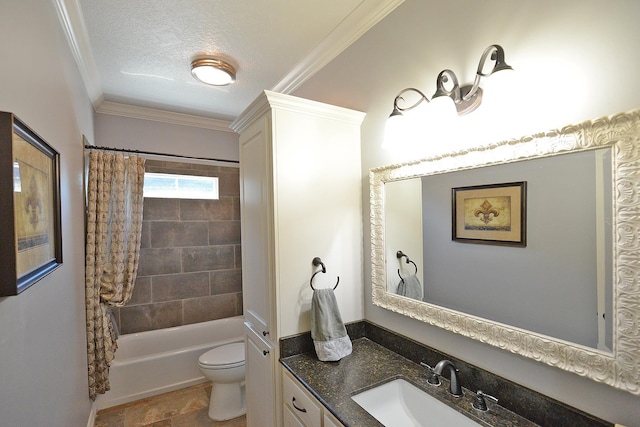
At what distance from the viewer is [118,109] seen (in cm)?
286

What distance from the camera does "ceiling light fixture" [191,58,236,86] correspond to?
209cm

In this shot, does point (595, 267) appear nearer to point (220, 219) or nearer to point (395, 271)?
point (395, 271)

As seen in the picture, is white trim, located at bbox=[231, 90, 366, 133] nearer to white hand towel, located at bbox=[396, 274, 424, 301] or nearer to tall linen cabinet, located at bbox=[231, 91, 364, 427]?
tall linen cabinet, located at bbox=[231, 91, 364, 427]

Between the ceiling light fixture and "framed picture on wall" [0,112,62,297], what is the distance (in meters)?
1.15

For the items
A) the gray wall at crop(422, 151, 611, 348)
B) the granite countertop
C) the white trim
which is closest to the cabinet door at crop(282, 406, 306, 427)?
the granite countertop

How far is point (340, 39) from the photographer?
1817mm

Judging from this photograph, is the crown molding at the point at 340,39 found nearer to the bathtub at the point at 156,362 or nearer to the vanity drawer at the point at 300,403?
the vanity drawer at the point at 300,403

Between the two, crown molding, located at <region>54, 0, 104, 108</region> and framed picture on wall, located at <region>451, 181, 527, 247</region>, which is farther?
crown molding, located at <region>54, 0, 104, 108</region>

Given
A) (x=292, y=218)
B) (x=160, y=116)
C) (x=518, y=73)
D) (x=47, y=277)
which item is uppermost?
(x=160, y=116)

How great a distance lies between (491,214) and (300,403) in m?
1.16

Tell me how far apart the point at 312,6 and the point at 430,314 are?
1732mm

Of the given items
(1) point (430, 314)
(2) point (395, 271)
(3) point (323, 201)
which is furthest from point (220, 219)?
(1) point (430, 314)

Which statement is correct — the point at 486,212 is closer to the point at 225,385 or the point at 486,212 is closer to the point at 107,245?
the point at 225,385

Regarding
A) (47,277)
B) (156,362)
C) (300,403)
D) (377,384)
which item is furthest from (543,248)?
(156,362)
